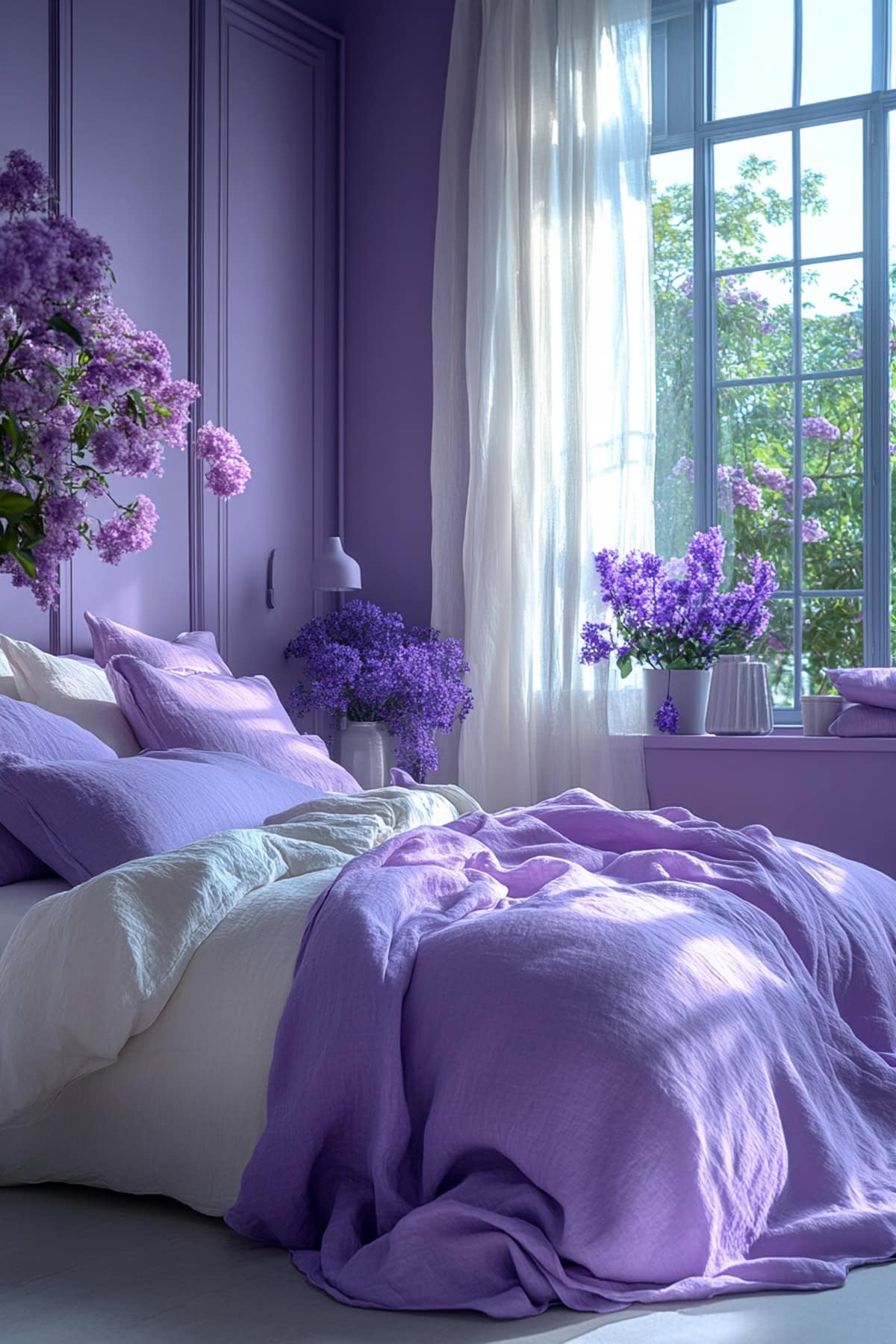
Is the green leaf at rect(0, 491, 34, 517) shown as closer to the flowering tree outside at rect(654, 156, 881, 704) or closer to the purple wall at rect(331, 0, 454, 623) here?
the flowering tree outside at rect(654, 156, 881, 704)

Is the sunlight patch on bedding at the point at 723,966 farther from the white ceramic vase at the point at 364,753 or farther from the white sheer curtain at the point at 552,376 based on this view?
the white ceramic vase at the point at 364,753

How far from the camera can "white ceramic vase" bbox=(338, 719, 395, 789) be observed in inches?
178

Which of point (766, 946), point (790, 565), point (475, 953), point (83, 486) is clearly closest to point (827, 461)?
point (790, 565)

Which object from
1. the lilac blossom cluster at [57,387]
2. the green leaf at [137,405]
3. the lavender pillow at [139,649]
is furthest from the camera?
the lavender pillow at [139,649]

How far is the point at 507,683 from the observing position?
15.5ft

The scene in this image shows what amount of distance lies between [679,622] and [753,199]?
143cm

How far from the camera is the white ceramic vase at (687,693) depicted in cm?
434

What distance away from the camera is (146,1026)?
7.04 feet

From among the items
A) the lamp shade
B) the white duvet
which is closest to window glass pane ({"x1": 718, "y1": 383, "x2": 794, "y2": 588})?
the lamp shade

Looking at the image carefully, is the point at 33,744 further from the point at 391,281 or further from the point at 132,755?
the point at 391,281

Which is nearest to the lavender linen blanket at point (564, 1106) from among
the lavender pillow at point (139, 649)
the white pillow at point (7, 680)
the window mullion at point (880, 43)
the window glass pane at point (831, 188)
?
the white pillow at point (7, 680)

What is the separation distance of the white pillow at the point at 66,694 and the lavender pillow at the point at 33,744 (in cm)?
21

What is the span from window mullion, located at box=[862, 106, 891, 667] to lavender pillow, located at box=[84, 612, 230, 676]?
1968 mm

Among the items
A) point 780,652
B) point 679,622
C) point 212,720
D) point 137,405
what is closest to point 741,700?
point 679,622
